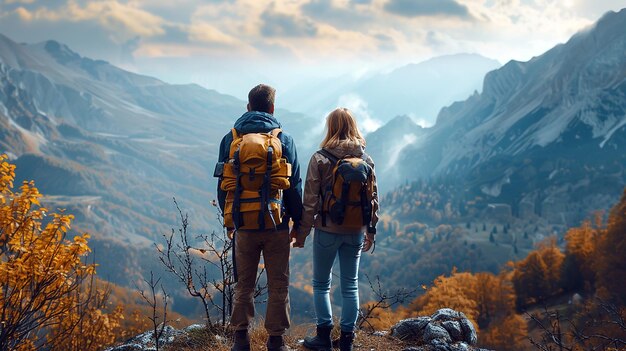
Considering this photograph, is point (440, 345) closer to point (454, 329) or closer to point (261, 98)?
point (454, 329)

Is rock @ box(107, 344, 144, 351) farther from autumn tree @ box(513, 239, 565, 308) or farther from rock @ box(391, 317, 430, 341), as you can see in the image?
autumn tree @ box(513, 239, 565, 308)

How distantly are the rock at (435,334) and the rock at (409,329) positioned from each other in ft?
0.66

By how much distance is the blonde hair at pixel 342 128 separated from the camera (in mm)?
8359

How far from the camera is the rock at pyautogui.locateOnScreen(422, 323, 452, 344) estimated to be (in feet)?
33.1

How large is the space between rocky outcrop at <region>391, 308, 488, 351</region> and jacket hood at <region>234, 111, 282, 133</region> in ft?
17.5

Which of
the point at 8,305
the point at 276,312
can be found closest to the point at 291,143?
the point at 276,312

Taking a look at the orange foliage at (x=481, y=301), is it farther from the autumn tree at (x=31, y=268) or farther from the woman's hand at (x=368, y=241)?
the autumn tree at (x=31, y=268)

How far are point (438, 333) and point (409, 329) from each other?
2.22 feet

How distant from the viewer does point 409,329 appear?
1055 cm

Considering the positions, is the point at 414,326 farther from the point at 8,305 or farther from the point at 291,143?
the point at 8,305

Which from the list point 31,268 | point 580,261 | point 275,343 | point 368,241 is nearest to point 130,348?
point 31,268

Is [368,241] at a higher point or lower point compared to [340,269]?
higher

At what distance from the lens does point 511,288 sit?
240ft

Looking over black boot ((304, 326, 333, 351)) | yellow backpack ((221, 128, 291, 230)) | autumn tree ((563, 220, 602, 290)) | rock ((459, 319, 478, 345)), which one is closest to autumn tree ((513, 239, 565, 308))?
autumn tree ((563, 220, 602, 290))
